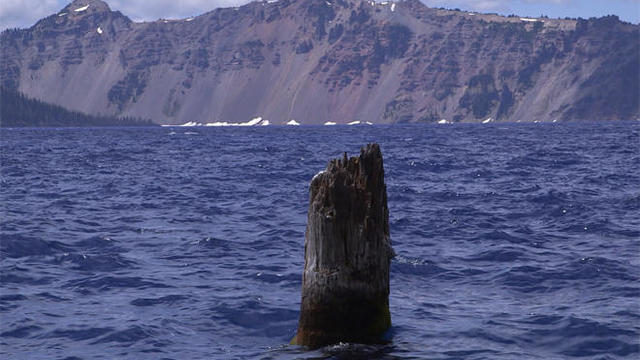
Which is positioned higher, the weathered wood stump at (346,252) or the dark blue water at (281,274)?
the weathered wood stump at (346,252)

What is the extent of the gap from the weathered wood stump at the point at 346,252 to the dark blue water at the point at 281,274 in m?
0.45

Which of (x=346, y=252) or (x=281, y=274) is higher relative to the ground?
(x=346, y=252)

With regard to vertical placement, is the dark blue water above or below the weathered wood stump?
below

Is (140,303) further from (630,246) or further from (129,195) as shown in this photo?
(129,195)

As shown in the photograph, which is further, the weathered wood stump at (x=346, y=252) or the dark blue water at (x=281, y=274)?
the dark blue water at (x=281, y=274)

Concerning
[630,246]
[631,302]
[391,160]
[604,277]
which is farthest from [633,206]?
[391,160]

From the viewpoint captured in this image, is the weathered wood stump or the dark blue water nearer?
the weathered wood stump

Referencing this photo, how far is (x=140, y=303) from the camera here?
16.3 m

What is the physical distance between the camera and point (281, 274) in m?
19.1

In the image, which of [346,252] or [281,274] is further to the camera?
[281,274]

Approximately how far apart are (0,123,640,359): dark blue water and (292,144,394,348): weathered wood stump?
1.49ft

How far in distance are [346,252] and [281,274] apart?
800 centimetres

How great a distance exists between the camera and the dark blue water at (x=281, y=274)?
13.4 metres

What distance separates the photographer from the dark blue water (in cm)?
1344
